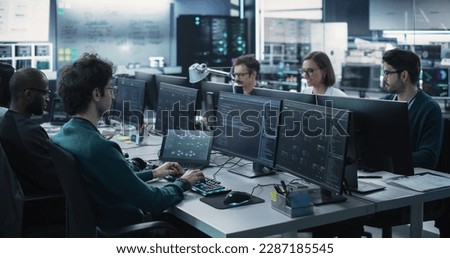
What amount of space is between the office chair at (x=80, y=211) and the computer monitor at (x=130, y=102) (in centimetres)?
179

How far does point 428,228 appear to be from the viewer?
3.55 meters

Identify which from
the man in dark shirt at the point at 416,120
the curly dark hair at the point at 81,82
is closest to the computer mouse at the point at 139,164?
the curly dark hair at the point at 81,82

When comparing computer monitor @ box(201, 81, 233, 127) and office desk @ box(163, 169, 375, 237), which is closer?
office desk @ box(163, 169, 375, 237)

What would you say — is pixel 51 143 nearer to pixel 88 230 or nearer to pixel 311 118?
pixel 88 230

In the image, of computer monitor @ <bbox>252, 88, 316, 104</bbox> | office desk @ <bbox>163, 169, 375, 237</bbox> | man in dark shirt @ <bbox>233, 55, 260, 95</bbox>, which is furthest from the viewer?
man in dark shirt @ <bbox>233, 55, 260, 95</bbox>

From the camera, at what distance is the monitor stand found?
9.35 ft

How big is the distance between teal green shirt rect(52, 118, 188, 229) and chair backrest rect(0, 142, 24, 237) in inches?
15.2

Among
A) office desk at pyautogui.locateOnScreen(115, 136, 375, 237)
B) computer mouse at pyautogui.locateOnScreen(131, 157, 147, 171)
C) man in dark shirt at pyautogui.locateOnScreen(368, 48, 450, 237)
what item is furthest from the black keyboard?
man in dark shirt at pyautogui.locateOnScreen(368, 48, 450, 237)

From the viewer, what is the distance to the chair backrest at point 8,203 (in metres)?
2.43

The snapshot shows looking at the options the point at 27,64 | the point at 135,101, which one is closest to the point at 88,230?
the point at 135,101

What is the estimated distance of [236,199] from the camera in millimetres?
2283

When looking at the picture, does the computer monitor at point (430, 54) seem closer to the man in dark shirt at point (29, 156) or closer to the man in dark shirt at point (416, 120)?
the man in dark shirt at point (416, 120)

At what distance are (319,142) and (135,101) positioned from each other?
81.5 inches

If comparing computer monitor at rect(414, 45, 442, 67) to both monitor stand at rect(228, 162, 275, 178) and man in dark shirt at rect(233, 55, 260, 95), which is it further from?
monitor stand at rect(228, 162, 275, 178)
